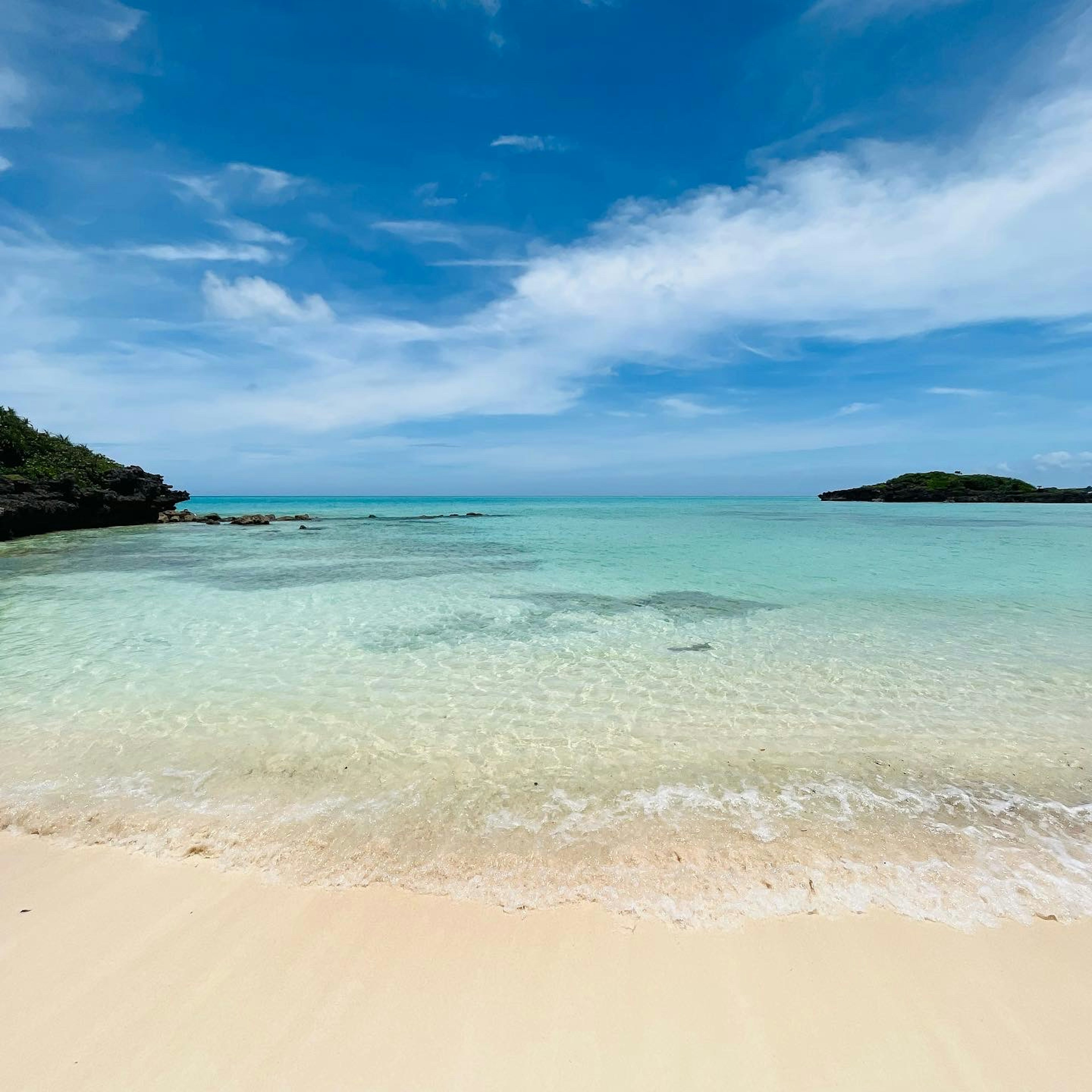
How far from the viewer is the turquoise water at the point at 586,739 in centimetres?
404

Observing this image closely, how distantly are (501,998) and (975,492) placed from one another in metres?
105

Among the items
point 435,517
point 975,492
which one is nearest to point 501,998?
point 435,517

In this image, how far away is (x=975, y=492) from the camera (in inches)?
3317

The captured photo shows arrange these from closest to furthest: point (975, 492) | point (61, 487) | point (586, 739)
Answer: point (586, 739)
point (61, 487)
point (975, 492)

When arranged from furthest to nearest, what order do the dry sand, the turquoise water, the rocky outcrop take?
1. the rocky outcrop
2. the turquoise water
3. the dry sand

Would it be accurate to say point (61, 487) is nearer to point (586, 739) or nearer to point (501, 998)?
point (586, 739)

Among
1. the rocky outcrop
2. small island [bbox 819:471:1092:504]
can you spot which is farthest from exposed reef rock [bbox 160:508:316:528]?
small island [bbox 819:471:1092:504]

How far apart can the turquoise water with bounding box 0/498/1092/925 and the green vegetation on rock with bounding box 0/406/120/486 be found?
2418 centimetres

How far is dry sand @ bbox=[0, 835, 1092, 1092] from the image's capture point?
8.32 ft

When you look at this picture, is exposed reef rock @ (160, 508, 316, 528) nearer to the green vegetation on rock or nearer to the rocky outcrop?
the rocky outcrop

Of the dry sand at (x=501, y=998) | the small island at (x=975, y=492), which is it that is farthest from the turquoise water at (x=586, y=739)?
the small island at (x=975, y=492)

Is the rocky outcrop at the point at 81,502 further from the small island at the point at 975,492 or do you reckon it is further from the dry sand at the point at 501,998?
the small island at the point at 975,492

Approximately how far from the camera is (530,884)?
3814 mm

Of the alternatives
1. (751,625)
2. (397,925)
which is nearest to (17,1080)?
(397,925)
